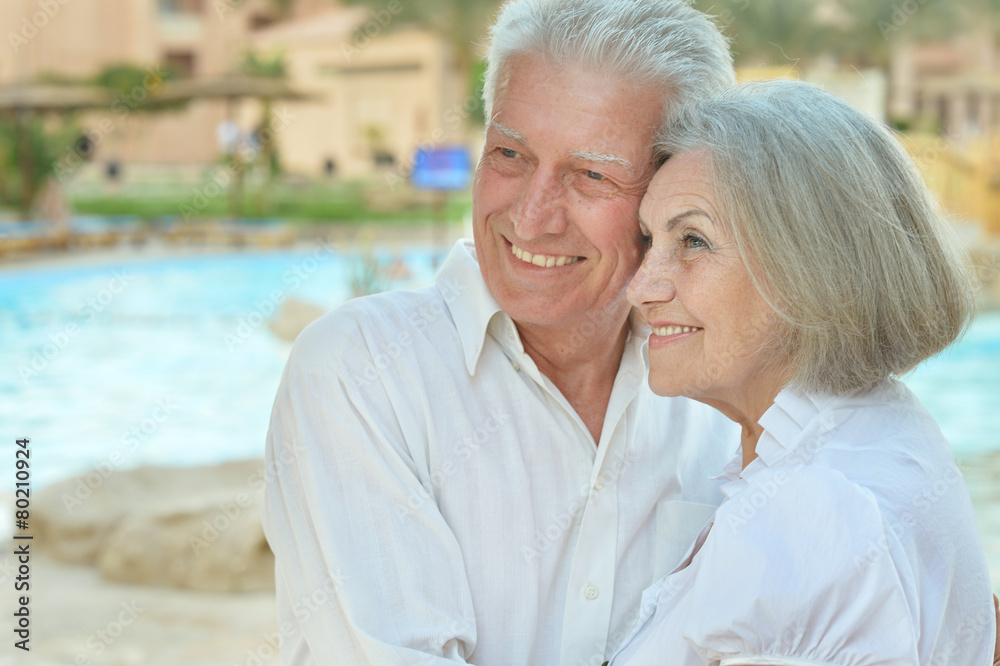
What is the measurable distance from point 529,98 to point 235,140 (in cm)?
1940

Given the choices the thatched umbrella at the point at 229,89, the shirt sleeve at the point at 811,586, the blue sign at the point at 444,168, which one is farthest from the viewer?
the thatched umbrella at the point at 229,89

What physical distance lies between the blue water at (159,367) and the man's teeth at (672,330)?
5.54m

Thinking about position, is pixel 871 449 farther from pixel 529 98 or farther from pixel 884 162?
pixel 529 98

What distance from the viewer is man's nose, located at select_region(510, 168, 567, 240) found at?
164cm

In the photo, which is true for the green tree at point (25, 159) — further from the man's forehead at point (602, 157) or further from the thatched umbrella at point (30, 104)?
the man's forehead at point (602, 157)

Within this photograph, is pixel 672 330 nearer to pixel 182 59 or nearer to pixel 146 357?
pixel 146 357

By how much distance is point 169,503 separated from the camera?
194 inches

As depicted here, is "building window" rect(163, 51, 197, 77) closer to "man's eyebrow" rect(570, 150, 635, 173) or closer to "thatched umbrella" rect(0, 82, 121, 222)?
"thatched umbrella" rect(0, 82, 121, 222)

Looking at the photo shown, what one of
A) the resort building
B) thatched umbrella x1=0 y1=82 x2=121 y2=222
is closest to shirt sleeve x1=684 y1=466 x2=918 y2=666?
thatched umbrella x1=0 y1=82 x2=121 y2=222

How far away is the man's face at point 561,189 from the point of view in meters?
1.62

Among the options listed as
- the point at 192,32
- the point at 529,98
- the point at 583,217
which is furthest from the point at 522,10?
the point at 192,32

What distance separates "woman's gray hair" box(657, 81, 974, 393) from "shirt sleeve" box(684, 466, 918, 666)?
0.80 feet

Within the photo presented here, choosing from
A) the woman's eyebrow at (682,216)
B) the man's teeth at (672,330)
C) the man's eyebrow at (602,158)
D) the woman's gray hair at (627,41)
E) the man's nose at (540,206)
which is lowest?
the man's teeth at (672,330)

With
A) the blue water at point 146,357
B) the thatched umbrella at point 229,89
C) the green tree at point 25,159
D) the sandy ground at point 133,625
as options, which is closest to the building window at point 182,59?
the thatched umbrella at point 229,89
